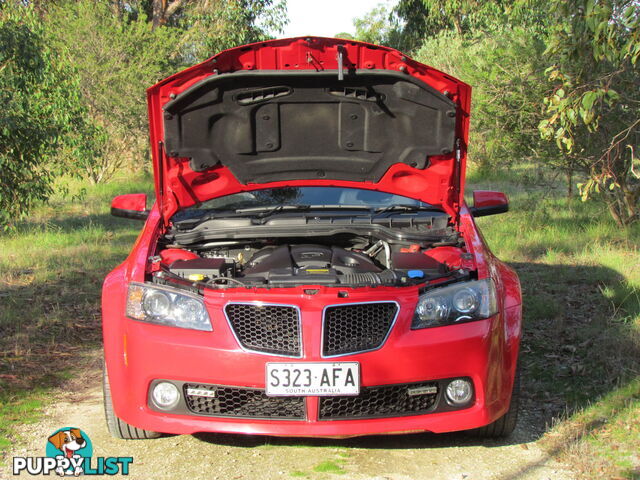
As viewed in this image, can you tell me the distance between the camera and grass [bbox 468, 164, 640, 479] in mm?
4094

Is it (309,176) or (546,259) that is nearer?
(309,176)

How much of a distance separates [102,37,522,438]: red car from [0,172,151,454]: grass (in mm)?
1166

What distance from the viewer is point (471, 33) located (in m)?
23.5

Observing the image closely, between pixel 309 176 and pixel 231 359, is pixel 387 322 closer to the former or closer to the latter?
pixel 231 359

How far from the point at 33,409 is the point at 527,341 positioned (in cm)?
353

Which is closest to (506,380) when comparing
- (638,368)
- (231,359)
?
(231,359)

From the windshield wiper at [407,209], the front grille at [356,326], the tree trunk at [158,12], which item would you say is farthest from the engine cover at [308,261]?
the tree trunk at [158,12]

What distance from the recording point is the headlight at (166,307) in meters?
3.73

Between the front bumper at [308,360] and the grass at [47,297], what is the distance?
897mm

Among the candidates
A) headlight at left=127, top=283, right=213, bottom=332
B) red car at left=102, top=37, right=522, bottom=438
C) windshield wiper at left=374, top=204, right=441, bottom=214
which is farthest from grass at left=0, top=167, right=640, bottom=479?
windshield wiper at left=374, top=204, right=441, bottom=214

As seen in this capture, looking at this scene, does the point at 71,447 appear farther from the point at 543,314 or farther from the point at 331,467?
the point at 543,314

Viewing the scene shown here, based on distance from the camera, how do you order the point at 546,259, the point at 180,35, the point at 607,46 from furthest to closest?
the point at 180,35 < the point at 546,259 < the point at 607,46

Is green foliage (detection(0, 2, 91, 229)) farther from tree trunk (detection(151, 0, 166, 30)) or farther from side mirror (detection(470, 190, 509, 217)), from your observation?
tree trunk (detection(151, 0, 166, 30))

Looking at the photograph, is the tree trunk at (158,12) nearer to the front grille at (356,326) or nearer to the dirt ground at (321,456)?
the dirt ground at (321,456)
